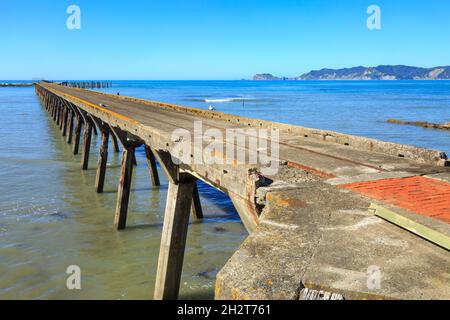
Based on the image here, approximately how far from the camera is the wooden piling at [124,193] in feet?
39.2

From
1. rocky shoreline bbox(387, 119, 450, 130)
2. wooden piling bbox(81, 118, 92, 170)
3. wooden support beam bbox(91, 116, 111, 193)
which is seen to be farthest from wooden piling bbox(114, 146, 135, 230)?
rocky shoreline bbox(387, 119, 450, 130)

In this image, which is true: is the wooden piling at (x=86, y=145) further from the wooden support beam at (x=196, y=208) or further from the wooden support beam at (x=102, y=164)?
the wooden support beam at (x=196, y=208)

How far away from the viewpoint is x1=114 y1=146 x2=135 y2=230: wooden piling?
12.0 meters

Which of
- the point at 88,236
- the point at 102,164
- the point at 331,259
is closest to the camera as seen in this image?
the point at 331,259

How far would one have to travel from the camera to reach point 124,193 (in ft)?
40.5

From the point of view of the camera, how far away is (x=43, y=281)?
28.4 feet
